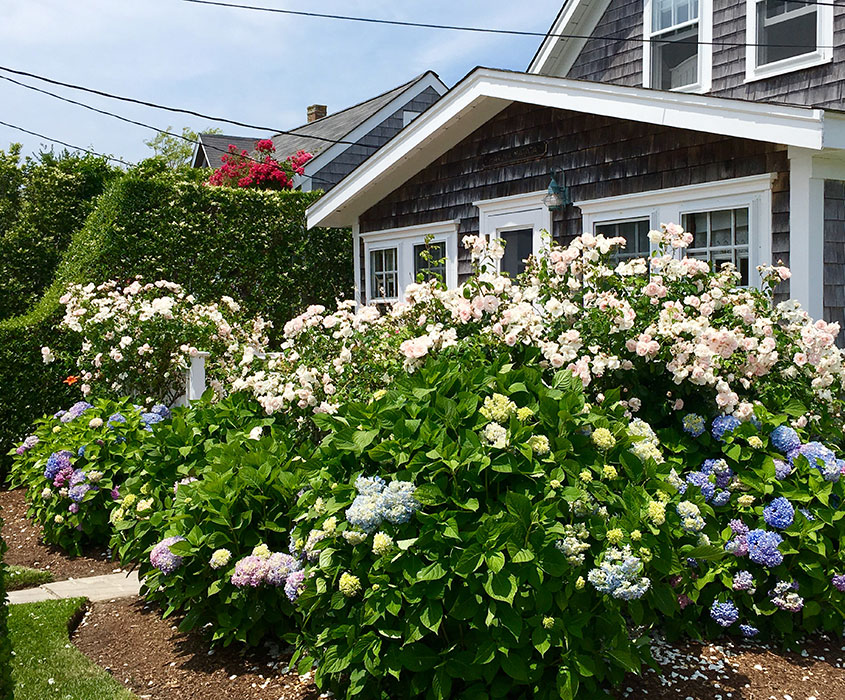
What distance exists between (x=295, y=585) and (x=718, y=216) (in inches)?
197

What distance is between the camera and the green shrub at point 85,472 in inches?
196

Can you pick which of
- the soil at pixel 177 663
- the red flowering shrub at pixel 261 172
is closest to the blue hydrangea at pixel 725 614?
the soil at pixel 177 663

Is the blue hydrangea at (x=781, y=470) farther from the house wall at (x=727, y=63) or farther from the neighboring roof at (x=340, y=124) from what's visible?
the neighboring roof at (x=340, y=124)

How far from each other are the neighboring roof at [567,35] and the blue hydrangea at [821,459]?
8.11 m

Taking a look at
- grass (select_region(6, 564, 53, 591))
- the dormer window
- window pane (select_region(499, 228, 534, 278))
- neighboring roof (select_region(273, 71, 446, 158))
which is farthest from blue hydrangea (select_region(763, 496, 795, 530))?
neighboring roof (select_region(273, 71, 446, 158))

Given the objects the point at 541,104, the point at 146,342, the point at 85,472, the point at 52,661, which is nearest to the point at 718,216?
the point at 541,104

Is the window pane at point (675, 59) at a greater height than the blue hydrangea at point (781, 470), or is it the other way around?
the window pane at point (675, 59)

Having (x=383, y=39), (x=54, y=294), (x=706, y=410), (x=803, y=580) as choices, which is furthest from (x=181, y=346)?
(x=383, y=39)

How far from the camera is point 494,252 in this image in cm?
436

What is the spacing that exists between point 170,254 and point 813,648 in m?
9.50

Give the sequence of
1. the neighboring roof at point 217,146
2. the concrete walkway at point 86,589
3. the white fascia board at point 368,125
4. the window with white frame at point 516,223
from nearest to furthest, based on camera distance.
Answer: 1. the concrete walkway at point 86,589
2. the window with white frame at point 516,223
3. the white fascia board at point 368,125
4. the neighboring roof at point 217,146

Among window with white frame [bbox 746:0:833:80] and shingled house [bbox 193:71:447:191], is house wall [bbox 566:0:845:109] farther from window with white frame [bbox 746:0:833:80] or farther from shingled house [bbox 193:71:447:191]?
shingled house [bbox 193:71:447:191]

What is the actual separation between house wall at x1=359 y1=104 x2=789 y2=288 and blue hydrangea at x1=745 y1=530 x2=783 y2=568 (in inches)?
125

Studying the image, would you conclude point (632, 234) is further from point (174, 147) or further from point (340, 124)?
point (174, 147)
